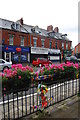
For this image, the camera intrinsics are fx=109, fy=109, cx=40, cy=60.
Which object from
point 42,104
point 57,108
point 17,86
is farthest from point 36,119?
point 17,86

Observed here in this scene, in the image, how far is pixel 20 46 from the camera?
22.1m

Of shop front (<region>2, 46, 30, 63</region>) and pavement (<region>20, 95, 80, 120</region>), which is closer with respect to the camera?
pavement (<region>20, 95, 80, 120</region>)

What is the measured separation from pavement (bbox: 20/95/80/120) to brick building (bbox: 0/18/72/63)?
710 inches

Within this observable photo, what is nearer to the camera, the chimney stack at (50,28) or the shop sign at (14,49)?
the shop sign at (14,49)

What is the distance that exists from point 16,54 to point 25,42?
3318 millimetres

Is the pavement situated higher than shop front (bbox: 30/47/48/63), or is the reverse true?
shop front (bbox: 30/47/48/63)

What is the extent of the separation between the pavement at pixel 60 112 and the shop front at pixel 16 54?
59.2 ft

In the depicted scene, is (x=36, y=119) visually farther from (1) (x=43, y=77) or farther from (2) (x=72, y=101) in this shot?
(1) (x=43, y=77)

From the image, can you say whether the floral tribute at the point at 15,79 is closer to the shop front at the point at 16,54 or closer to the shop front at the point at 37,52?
the shop front at the point at 16,54

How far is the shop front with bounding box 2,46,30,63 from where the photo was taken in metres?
20.1

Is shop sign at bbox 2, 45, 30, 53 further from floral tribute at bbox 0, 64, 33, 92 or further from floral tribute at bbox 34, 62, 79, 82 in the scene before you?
floral tribute at bbox 0, 64, 33, 92

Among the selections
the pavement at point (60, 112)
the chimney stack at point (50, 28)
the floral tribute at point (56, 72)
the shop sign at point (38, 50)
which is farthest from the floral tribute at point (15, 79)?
the chimney stack at point (50, 28)

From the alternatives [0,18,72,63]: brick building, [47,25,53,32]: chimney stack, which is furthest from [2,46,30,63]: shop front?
[47,25,53,32]: chimney stack

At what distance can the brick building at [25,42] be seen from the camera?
800 inches
